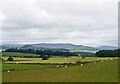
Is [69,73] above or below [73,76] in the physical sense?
below

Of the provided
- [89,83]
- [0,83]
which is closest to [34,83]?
[0,83]

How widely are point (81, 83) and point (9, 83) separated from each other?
13176mm

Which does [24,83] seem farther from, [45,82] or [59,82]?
[59,82]

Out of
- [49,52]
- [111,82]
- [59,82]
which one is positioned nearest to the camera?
[111,82]

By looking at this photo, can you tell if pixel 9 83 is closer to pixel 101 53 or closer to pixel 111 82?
pixel 111 82

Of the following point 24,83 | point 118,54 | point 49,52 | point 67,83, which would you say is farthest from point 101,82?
point 49,52

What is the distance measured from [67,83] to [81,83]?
2409mm

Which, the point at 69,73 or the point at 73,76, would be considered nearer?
the point at 73,76

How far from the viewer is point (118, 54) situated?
107750mm

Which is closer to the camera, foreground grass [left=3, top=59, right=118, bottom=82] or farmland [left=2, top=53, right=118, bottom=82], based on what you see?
foreground grass [left=3, top=59, right=118, bottom=82]

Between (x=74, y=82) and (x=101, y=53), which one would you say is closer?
(x=74, y=82)

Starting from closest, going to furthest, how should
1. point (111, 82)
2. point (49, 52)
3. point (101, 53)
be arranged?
point (111, 82)
point (101, 53)
point (49, 52)

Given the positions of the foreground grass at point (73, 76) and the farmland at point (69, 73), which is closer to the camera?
the foreground grass at point (73, 76)

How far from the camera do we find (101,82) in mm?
26438
